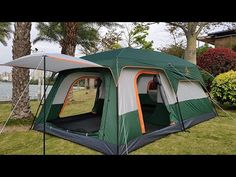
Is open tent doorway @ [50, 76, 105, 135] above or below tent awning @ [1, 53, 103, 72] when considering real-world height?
below

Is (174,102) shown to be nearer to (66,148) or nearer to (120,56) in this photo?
(120,56)

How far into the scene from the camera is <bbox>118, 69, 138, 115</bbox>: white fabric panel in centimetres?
399

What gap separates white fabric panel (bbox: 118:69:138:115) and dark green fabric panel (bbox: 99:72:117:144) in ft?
0.40

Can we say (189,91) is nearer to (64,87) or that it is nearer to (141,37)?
(64,87)

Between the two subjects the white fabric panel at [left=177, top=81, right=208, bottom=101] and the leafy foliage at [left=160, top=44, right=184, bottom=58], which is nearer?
the white fabric panel at [left=177, top=81, right=208, bottom=101]

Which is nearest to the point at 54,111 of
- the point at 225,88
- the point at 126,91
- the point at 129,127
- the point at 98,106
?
the point at 98,106

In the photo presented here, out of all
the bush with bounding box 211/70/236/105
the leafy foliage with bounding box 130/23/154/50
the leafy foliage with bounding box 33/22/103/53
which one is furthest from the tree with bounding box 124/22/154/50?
the bush with bounding box 211/70/236/105

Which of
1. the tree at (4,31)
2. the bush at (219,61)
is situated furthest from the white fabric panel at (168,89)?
the tree at (4,31)

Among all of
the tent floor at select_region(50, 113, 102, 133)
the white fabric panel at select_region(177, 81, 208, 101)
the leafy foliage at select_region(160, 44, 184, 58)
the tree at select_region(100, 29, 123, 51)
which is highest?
the tree at select_region(100, 29, 123, 51)

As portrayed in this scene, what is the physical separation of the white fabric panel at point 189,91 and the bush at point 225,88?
133 cm

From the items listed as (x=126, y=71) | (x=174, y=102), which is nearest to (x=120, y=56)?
(x=126, y=71)

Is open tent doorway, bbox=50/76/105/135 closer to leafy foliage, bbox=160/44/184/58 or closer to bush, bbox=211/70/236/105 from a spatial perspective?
bush, bbox=211/70/236/105

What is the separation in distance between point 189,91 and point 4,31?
1114cm
